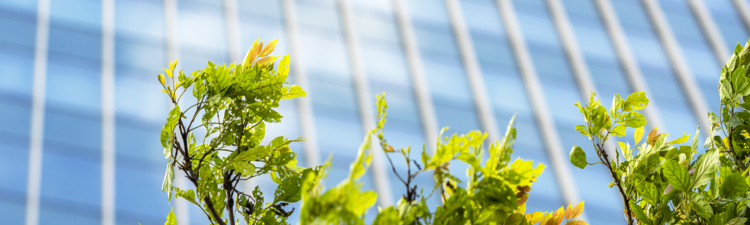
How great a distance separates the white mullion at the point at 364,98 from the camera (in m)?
9.57

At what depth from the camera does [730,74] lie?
89 centimetres

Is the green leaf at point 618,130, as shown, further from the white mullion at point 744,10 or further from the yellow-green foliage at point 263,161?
the white mullion at point 744,10

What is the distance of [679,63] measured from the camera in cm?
1193

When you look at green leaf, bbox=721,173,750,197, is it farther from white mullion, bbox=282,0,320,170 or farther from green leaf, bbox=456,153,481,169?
white mullion, bbox=282,0,320,170

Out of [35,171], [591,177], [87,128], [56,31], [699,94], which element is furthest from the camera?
[699,94]

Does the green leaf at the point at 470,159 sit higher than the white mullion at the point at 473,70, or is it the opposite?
the white mullion at the point at 473,70

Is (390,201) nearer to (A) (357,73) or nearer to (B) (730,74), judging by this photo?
(A) (357,73)

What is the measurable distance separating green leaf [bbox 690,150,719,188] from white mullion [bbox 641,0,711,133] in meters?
11.5

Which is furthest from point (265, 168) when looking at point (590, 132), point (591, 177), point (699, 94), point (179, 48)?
point (699, 94)

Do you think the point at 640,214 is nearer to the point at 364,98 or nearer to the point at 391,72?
the point at 364,98

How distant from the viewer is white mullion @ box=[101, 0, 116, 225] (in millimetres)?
8602

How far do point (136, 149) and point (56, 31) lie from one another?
271 centimetres

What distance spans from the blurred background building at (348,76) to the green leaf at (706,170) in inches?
346

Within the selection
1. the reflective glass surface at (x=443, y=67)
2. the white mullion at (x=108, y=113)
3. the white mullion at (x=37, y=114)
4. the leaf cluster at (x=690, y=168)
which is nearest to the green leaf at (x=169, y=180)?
the leaf cluster at (x=690, y=168)
